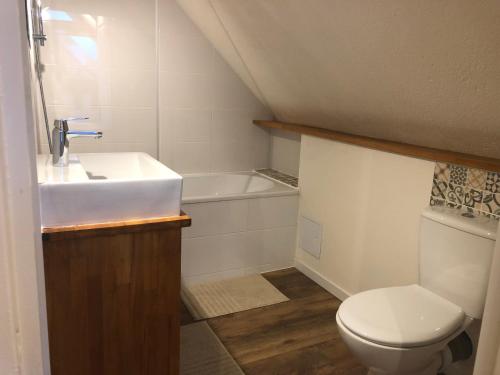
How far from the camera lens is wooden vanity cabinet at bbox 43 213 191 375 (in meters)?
1.49

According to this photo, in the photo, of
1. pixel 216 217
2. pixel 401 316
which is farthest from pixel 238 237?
pixel 401 316

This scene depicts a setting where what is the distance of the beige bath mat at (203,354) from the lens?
1.98 metres

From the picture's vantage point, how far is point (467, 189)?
191cm

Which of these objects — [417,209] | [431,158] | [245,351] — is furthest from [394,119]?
[245,351]

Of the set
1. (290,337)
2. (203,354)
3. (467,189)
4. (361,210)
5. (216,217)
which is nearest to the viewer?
(467,189)

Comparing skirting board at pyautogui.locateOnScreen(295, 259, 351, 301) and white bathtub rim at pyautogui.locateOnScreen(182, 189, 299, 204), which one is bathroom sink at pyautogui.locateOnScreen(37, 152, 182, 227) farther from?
skirting board at pyautogui.locateOnScreen(295, 259, 351, 301)

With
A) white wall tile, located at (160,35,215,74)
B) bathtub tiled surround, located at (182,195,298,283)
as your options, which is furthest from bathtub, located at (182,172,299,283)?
white wall tile, located at (160,35,215,74)

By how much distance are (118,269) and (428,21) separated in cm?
138

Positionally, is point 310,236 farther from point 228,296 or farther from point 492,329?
point 492,329

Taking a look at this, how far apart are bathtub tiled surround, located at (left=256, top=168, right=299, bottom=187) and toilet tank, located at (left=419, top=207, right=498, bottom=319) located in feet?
4.37

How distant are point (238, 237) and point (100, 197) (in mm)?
1478

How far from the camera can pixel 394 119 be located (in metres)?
2.12

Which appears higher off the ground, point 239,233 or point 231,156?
point 231,156

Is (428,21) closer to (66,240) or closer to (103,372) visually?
(66,240)
